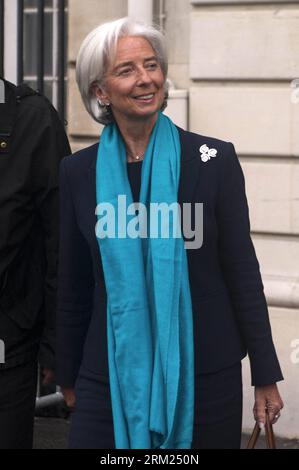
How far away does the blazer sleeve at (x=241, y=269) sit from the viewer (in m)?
3.54

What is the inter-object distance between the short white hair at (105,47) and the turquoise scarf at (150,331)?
0.33 meters

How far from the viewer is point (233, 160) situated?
3.58 m

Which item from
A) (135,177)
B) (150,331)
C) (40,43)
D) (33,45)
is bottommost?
(150,331)

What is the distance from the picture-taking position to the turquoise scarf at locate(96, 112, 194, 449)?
3.45m

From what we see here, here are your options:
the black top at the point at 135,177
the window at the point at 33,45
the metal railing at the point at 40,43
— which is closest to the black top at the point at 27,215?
the black top at the point at 135,177

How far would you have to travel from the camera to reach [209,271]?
3.52 meters

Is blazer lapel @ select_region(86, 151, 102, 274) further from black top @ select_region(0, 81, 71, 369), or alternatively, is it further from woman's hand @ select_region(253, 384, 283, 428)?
woman's hand @ select_region(253, 384, 283, 428)

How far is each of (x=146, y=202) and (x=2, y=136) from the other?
2.26 ft

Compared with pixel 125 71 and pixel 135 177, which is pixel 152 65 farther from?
pixel 135 177

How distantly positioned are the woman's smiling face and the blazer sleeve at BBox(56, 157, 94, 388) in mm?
261

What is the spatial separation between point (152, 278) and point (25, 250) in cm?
64

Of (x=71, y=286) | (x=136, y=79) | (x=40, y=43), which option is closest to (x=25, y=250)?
(x=71, y=286)

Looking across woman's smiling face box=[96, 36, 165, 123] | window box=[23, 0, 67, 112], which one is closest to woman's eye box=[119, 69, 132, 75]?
woman's smiling face box=[96, 36, 165, 123]

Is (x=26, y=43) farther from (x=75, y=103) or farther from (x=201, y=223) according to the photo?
(x=201, y=223)
